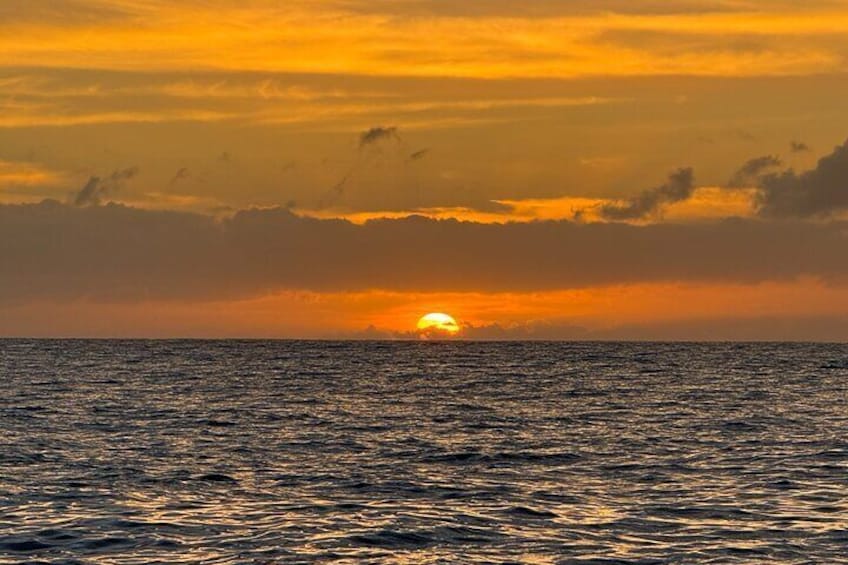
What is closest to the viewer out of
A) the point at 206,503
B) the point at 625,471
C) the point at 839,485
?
the point at 206,503

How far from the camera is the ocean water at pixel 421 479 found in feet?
106

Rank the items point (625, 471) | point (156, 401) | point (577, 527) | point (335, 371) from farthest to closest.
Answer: point (335, 371) → point (156, 401) → point (625, 471) → point (577, 527)

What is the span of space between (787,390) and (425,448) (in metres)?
57.1

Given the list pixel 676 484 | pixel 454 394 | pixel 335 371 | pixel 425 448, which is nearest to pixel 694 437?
pixel 425 448

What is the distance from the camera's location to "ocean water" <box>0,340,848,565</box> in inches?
1268

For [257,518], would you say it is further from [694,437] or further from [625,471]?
[694,437]

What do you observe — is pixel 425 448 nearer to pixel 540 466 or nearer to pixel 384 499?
pixel 540 466

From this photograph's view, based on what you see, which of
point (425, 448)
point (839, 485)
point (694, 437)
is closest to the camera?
point (839, 485)

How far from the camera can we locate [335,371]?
148 m

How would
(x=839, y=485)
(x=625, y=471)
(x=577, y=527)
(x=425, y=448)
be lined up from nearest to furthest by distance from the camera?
(x=577, y=527), (x=839, y=485), (x=625, y=471), (x=425, y=448)

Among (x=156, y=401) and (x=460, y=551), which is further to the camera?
(x=156, y=401)

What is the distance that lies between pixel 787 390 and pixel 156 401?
51794 millimetres

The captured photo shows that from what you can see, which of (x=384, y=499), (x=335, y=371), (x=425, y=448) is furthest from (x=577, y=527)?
(x=335, y=371)

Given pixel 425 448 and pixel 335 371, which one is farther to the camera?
pixel 335 371
